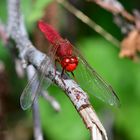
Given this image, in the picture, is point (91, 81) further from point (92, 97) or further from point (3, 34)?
point (92, 97)

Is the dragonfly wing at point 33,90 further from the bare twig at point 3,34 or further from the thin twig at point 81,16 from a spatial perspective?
the thin twig at point 81,16

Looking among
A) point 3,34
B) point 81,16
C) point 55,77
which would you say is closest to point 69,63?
point 55,77

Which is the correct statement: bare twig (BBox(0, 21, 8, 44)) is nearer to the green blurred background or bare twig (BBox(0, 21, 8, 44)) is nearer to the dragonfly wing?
the dragonfly wing

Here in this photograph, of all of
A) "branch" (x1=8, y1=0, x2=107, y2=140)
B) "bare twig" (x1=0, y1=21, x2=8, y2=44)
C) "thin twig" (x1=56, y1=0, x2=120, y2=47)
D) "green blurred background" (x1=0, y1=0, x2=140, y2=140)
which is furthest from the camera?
"green blurred background" (x1=0, y1=0, x2=140, y2=140)

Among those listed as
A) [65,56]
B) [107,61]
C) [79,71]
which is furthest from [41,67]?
[107,61]

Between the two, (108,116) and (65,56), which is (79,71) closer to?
(65,56)

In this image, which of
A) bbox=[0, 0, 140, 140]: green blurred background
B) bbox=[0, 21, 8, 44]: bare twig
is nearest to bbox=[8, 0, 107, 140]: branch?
bbox=[0, 21, 8, 44]: bare twig
